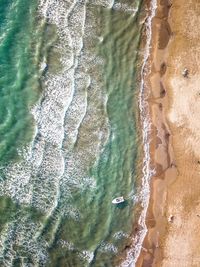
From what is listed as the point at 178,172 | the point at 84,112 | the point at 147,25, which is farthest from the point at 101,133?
the point at 147,25

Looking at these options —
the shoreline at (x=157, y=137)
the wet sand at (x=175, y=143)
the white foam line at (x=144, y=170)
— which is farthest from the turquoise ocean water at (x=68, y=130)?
the wet sand at (x=175, y=143)

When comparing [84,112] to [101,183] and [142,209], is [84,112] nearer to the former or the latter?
[101,183]

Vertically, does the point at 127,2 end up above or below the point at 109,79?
above

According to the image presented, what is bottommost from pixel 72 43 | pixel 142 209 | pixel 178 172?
pixel 142 209

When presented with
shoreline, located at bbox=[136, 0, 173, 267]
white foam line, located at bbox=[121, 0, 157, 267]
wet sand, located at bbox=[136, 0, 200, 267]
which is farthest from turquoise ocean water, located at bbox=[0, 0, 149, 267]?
wet sand, located at bbox=[136, 0, 200, 267]

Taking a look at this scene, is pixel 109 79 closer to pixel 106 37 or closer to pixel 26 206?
pixel 106 37
